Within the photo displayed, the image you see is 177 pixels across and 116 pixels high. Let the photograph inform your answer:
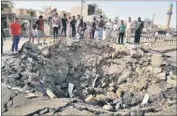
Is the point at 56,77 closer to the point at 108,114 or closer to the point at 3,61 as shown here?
the point at 3,61

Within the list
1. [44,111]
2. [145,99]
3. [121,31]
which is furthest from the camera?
[121,31]

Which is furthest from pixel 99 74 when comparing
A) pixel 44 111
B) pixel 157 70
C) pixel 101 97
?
pixel 44 111

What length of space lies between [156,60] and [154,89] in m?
1.90

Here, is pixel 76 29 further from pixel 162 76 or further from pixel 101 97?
pixel 162 76

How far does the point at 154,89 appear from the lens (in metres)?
12.6

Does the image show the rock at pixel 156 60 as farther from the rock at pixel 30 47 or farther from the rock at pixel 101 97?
the rock at pixel 30 47

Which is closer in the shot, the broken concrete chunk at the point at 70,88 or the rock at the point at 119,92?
the broken concrete chunk at the point at 70,88

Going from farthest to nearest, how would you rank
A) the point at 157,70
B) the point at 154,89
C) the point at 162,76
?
the point at 157,70
the point at 162,76
the point at 154,89

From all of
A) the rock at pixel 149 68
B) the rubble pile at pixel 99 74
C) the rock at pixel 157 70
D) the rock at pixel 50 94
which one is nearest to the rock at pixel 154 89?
the rubble pile at pixel 99 74

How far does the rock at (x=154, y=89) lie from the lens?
40.1 feet

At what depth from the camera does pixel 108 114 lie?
8281 mm

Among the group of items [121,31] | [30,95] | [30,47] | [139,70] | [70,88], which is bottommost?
[70,88]

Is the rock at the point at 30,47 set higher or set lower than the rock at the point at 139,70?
higher

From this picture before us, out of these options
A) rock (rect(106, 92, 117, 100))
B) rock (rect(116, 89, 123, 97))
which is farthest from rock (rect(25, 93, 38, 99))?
rock (rect(116, 89, 123, 97))
